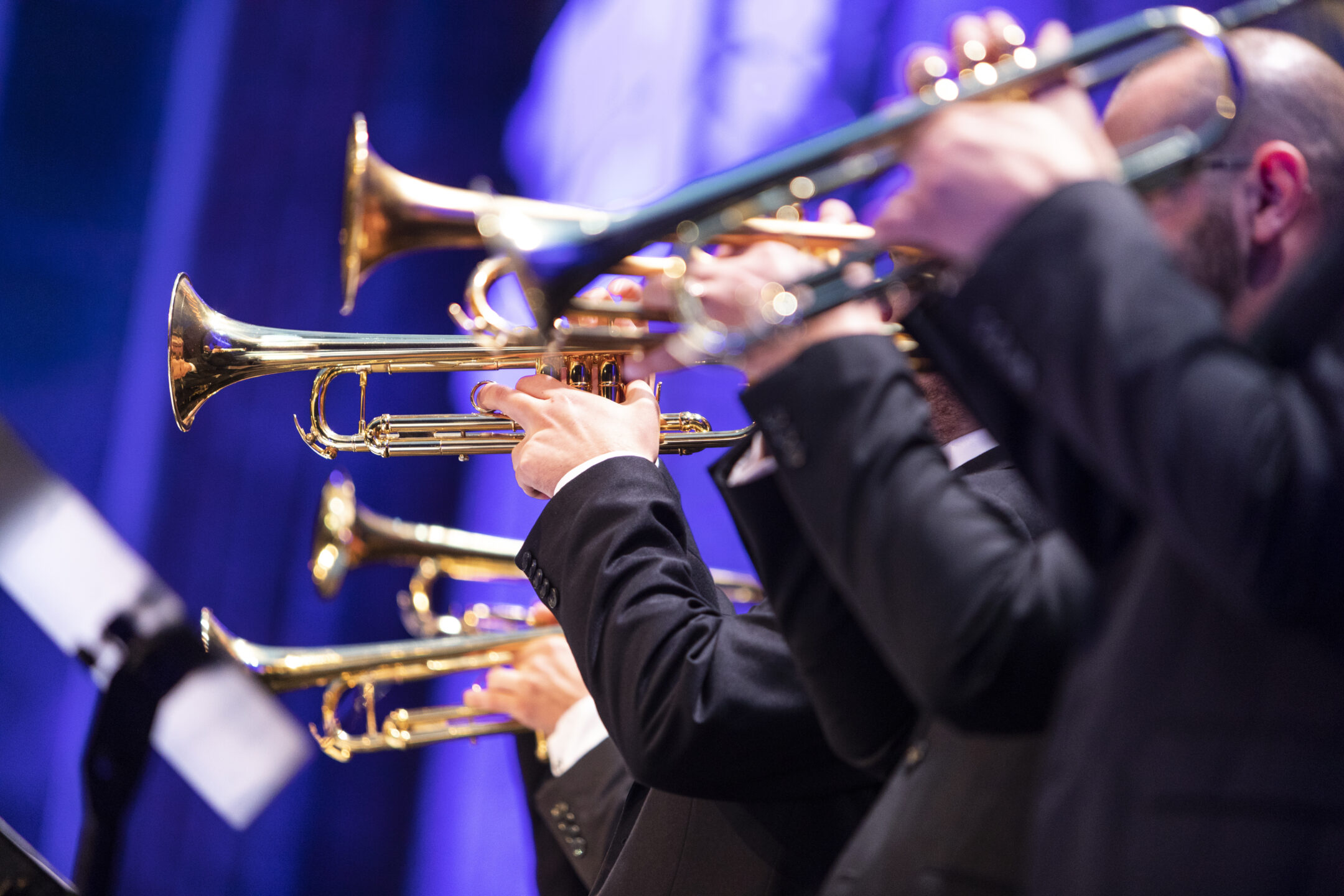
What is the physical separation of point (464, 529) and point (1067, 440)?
11.6ft

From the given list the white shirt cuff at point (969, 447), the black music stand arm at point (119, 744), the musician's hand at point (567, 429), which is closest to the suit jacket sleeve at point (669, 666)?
the musician's hand at point (567, 429)

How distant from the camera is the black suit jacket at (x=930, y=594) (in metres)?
0.97

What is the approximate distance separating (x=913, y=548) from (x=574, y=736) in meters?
1.37

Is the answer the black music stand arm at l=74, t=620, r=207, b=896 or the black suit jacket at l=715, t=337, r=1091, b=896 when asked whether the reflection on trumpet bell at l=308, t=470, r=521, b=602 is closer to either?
the black music stand arm at l=74, t=620, r=207, b=896

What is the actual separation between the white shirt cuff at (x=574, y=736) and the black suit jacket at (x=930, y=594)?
44.5 inches

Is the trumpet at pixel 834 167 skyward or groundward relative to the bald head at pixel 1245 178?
skyward

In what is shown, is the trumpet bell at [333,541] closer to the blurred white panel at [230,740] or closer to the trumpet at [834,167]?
the blurred white panel at [230,740]

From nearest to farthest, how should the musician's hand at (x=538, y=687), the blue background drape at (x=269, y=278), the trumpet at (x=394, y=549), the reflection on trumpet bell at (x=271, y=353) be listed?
the reflection on trumpet bell at (x=271, y=353) → the musician's hand at (x=538, y=687) → the trumpet at (x=394, y=549) → the blue background drape at (x=269, y=278)

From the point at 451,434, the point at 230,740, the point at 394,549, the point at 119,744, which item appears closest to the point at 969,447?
the point at 451,434

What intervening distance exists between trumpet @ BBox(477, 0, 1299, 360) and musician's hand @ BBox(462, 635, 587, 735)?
1.27 m

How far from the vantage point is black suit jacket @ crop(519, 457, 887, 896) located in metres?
1.38

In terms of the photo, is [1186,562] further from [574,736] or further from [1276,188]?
[574,736]

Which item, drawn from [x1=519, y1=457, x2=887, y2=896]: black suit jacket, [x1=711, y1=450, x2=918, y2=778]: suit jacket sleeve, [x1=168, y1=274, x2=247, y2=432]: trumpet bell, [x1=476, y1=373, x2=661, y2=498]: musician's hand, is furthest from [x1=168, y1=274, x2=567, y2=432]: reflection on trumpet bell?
[x1=711, y1=450, x2=918, y2=778]: suit jacket sleeve

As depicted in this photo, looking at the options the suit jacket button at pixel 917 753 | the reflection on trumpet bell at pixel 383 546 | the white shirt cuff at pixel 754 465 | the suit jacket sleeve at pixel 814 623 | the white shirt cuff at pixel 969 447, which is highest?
the white shirt cuff at pixel 754 465
